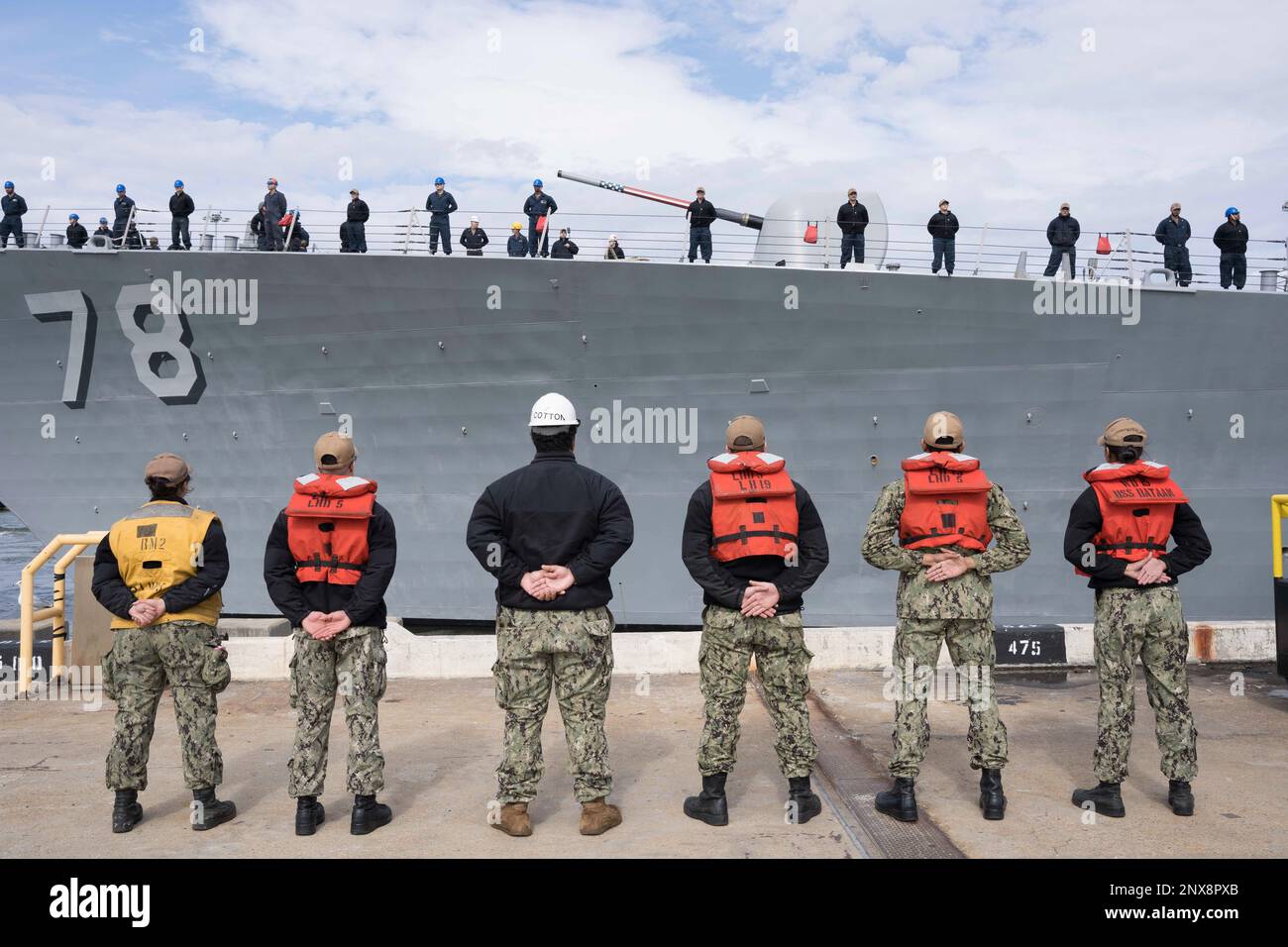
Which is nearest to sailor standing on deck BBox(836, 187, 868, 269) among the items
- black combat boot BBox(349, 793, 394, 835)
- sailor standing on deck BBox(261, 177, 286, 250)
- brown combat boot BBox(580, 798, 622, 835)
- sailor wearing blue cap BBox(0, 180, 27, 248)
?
sailor standing on deck BBox(261, 177, 286, 250)

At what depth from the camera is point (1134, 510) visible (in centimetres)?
426

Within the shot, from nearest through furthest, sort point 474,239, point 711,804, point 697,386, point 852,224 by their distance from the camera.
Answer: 1. point 711,804
2. point 697,386
3. point 852,224
4. point 474,239

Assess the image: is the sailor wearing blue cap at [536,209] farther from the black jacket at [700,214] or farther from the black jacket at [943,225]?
the black jacket at [943,225]

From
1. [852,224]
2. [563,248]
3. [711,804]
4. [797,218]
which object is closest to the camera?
[711,804]

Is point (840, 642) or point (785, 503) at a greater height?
point (785, 503)

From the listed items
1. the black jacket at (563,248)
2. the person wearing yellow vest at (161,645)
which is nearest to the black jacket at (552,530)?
the person wearing yellow vest at (161,645)

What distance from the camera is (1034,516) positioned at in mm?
11281

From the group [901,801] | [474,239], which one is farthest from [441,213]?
[901,801]

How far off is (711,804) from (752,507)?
1.34 meters

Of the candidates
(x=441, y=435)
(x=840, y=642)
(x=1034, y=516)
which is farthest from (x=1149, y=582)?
(x=441, y=435)

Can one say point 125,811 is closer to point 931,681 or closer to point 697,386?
point 931,681

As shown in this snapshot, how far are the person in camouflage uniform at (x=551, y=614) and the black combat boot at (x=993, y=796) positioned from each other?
1659 millimetres

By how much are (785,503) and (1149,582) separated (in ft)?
5.49
